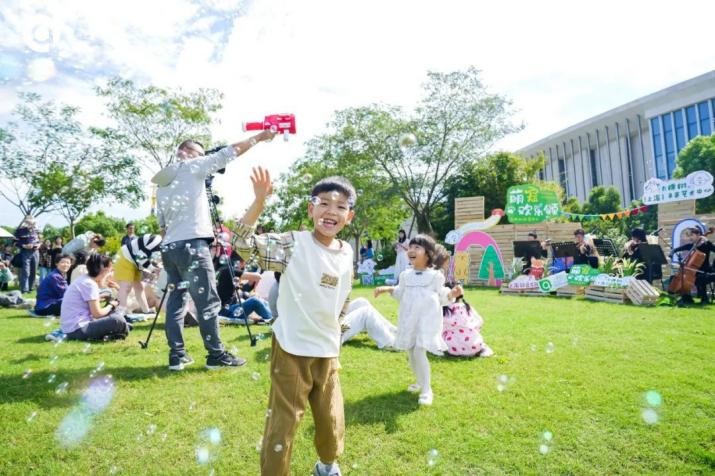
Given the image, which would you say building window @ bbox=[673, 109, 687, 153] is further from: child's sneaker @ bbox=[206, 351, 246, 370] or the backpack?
child's sneaker @ bbox=[206, 351, 246, 370]

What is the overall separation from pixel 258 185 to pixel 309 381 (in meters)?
1.10

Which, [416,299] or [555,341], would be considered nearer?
[416,299]

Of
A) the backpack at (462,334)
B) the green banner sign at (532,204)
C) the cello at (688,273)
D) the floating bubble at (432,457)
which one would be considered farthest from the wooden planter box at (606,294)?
the floating bubble at (432,457)

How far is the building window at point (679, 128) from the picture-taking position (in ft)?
148

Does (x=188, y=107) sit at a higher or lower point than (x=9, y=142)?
higher

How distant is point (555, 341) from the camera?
19.2ft

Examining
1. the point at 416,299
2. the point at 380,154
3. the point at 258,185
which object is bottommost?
the point at 416,299

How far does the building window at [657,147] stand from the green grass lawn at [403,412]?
52664mm

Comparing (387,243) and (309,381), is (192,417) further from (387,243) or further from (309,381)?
(387,243)

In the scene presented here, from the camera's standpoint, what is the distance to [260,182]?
215cm

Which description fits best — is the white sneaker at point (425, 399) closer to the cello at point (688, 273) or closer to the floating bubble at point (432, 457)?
the floating bubble at point (432, 457)

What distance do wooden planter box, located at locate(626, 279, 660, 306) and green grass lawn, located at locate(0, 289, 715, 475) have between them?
173 inches

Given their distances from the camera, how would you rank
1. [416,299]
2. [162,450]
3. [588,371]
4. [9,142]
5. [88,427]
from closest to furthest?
[162,450] < [88,427] < [416,299] < [588,371] < [9,142]

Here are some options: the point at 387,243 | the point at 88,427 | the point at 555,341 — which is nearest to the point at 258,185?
the point at 88,427
